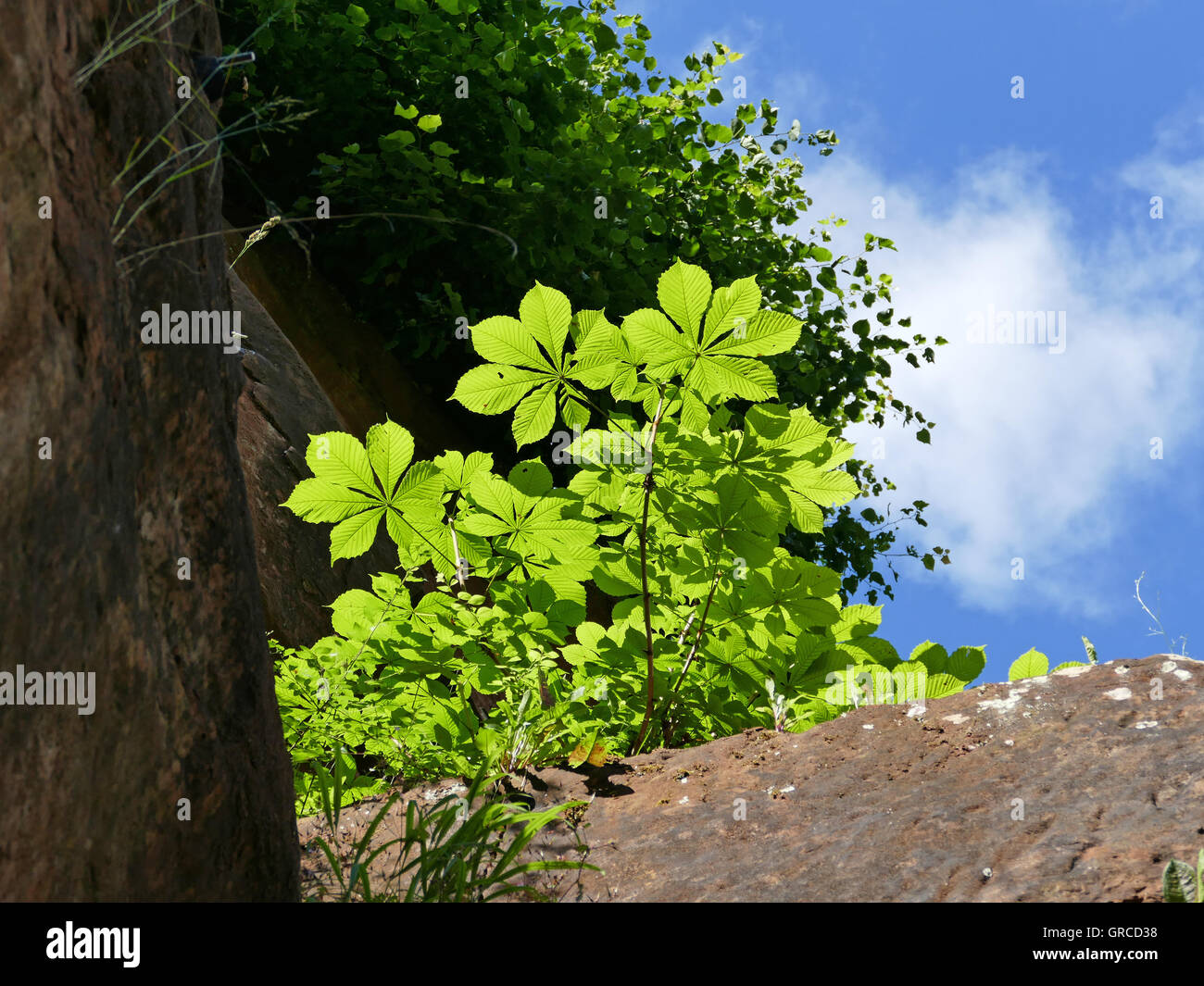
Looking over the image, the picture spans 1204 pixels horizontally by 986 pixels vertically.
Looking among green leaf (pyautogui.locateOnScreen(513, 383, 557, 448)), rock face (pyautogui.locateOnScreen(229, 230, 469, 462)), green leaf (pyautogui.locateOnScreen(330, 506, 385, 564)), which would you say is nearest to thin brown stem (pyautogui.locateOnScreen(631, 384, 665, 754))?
green leaf (pyautogui.locateOnScreen(513, 383, 557, 448))

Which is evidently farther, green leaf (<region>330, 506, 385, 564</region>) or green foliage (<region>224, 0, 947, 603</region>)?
green foliage (<region>224, 0, 947, 603</region>)

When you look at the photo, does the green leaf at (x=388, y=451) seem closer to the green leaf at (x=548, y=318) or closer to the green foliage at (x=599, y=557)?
the green foliage at (x=599, y=557)

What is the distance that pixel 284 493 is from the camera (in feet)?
15.7

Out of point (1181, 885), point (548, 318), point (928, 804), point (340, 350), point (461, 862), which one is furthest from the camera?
point (340, 350)

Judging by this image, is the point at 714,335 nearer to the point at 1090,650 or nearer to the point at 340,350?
the point at 1090,650

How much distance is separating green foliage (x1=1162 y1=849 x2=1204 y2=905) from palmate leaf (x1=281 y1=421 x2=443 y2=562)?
2.16 m

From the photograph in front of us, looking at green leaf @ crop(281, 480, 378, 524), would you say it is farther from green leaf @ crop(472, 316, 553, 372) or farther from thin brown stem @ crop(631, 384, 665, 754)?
thin brown stem @ crop(631, 384, 665, 754)

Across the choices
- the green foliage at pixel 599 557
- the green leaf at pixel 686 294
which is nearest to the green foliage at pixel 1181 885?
the green foliage at pixel 599 557

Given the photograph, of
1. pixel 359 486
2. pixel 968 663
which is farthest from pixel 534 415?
pixel 968 663

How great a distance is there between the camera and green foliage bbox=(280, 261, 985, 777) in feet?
9.93

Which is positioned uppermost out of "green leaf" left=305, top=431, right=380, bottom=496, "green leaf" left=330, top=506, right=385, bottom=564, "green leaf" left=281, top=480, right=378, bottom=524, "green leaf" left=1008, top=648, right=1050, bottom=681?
"green leaf" left=305, top=431, right=380, bottom=496

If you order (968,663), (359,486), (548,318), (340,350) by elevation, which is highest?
(340,350)

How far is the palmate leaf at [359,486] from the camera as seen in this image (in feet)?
10.1

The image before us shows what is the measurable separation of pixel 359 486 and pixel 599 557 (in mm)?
758
